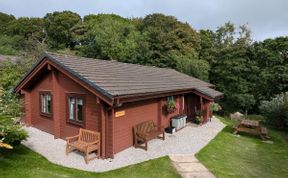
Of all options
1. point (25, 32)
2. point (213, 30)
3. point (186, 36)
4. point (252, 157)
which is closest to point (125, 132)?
point (252, 157)

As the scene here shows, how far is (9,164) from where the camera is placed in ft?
28.1

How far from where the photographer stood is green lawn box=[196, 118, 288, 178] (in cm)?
935

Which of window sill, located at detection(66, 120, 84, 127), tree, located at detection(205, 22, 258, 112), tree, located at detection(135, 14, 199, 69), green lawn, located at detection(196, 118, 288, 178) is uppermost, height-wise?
tree, located at detection(135, 14, 199, 69)

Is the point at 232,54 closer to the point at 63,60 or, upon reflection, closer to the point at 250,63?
the point at 250,63

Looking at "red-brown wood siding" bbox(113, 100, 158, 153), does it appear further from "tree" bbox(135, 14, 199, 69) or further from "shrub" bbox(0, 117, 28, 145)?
"tree" bbox(135, 14, 199, 69)

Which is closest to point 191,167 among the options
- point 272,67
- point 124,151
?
point 124,151

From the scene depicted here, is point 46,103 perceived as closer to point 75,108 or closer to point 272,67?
point 75,108

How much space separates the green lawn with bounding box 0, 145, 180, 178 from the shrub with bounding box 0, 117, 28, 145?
706 mm

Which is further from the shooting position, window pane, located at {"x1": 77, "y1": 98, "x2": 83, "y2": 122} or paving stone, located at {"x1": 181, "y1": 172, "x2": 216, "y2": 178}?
window pane, located at {"x1": 77, "y1": 98, "x2": 83, "y2": 122}

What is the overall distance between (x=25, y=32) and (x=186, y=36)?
1386 inches

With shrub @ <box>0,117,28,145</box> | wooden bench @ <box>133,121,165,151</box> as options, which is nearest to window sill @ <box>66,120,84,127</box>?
wooden bench @ <box>133,121,165,151</box>

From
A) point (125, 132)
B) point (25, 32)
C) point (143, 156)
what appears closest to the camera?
point (143, 156)

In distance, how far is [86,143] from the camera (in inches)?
393

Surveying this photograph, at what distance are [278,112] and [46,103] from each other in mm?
16326
